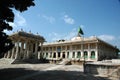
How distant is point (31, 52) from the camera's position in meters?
48.5

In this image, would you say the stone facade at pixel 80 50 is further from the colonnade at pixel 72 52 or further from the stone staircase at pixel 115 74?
the stone staircase at pixel 115 74

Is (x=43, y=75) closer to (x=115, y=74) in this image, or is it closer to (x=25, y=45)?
(x=115, y=74)

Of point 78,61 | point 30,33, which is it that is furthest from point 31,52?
point 78,61

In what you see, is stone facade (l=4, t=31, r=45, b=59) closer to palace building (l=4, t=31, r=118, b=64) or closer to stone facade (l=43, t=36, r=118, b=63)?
palace building (l=4, t=31, r=118, b=64)

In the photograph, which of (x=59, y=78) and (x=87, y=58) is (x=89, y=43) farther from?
(x=59, y=78)

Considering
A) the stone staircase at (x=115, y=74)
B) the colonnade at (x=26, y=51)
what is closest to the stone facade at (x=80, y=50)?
the colonnade at (x=26, y=51)

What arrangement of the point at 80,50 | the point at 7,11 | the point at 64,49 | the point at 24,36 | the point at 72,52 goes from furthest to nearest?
1. the point at 64,49
2. the point at 72,52
3. the point at 80,50
4. the point at 24,36
5. the point at 7,11

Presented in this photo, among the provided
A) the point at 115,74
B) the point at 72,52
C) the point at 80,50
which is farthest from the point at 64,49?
the point at 115,74

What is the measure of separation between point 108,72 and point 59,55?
2869 centimetres

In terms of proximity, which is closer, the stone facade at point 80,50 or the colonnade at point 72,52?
the stone facade at point 80,50

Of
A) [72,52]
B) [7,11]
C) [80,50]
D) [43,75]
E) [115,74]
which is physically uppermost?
[7,11]

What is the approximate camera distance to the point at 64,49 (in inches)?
1903

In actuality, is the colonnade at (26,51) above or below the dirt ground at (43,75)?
above

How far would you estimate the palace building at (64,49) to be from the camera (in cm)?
4122
